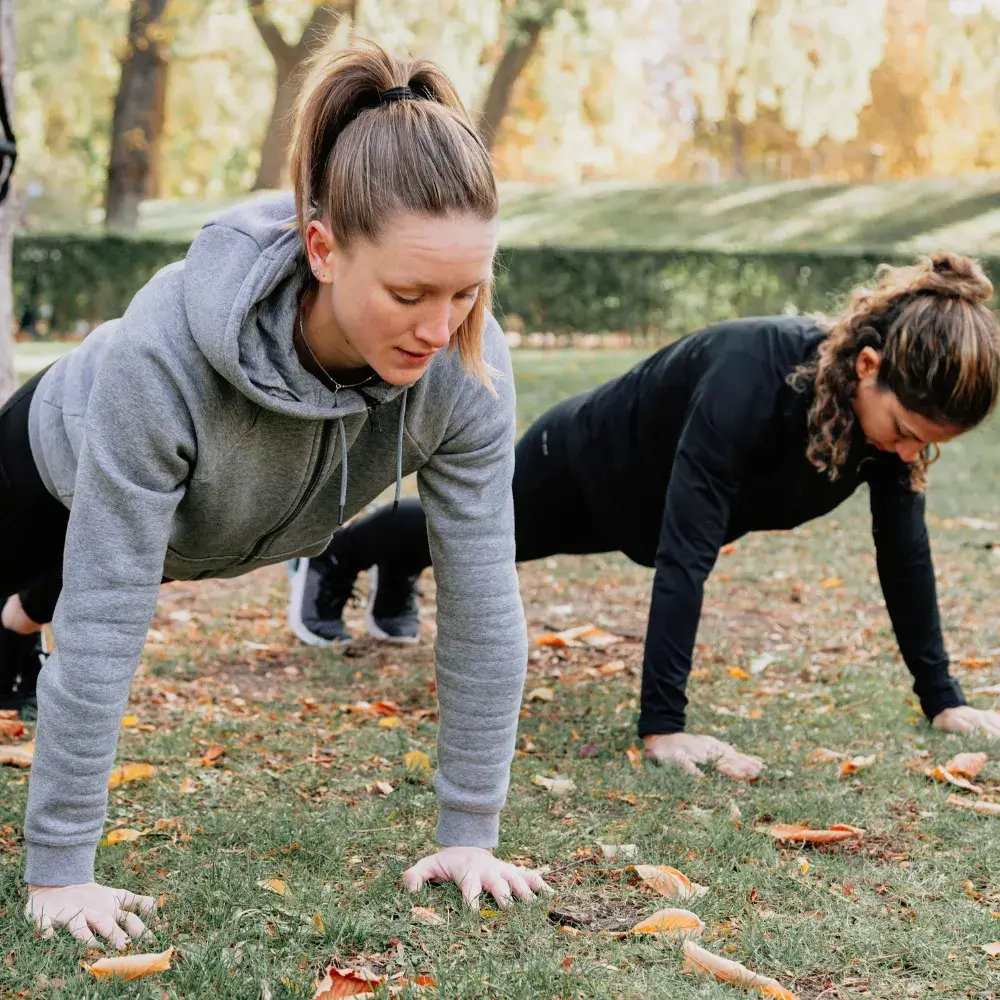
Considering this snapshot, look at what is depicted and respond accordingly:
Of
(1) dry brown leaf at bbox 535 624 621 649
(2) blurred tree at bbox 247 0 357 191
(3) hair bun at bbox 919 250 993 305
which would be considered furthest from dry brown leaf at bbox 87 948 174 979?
(2) blurred tree at bbox 247 0 357 191

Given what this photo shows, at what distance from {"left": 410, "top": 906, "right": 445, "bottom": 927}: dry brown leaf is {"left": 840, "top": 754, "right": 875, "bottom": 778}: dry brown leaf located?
1.44 m

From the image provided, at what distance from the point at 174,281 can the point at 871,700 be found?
286 cm

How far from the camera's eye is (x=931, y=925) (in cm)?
255

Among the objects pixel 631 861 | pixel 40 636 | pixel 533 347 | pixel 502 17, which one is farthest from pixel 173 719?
pixel 502 17

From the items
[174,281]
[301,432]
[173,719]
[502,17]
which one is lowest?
[173,719]

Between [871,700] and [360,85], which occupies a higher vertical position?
[360,85]

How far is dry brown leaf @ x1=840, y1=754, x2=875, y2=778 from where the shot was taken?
3.49 metres

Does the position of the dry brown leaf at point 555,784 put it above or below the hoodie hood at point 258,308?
below

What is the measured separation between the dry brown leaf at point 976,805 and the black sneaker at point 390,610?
2.18 meters

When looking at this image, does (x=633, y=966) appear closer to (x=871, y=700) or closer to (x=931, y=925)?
(x=931, y=925)

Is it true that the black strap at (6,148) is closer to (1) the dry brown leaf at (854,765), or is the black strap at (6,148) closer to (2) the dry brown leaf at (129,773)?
(2) the dry brown leaf at (129,773)

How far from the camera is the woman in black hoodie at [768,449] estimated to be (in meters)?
3.33

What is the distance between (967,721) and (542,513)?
4.84 ft

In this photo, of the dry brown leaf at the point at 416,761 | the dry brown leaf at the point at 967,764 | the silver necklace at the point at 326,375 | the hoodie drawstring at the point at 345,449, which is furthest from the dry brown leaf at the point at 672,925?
the dry brown leaf at the point at 967,764
